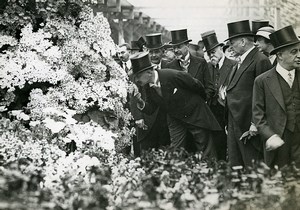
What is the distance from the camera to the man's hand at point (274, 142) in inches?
189

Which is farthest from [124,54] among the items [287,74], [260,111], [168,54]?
[287,74]

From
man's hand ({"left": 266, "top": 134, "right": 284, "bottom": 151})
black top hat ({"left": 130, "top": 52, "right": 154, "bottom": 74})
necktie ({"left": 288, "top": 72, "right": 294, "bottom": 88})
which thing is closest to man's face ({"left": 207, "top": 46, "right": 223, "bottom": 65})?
black top hat ({"left": 130, "top": 52, "right": 154, "bottom": 74})

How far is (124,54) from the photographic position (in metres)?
5.50

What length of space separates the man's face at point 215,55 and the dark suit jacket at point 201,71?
75mm

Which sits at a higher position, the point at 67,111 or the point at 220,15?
the point at 220,15

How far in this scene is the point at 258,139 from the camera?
494 cm

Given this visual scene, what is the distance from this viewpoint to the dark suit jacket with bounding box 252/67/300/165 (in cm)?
484

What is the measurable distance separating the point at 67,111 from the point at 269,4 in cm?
191

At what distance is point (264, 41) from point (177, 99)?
0.89 m

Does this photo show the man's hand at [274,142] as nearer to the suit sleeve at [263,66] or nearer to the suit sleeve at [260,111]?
the suit sleeve at [260,111]

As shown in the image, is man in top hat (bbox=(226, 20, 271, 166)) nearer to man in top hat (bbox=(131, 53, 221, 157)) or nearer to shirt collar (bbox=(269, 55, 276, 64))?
shirt collar (bbox=(269, 55, 276, 64))

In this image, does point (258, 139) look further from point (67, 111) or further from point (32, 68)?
point (32, 68)

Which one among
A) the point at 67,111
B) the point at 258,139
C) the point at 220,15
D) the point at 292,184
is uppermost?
the point at 220,15

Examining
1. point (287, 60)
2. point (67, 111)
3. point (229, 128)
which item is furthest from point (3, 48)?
point (287, 60)
